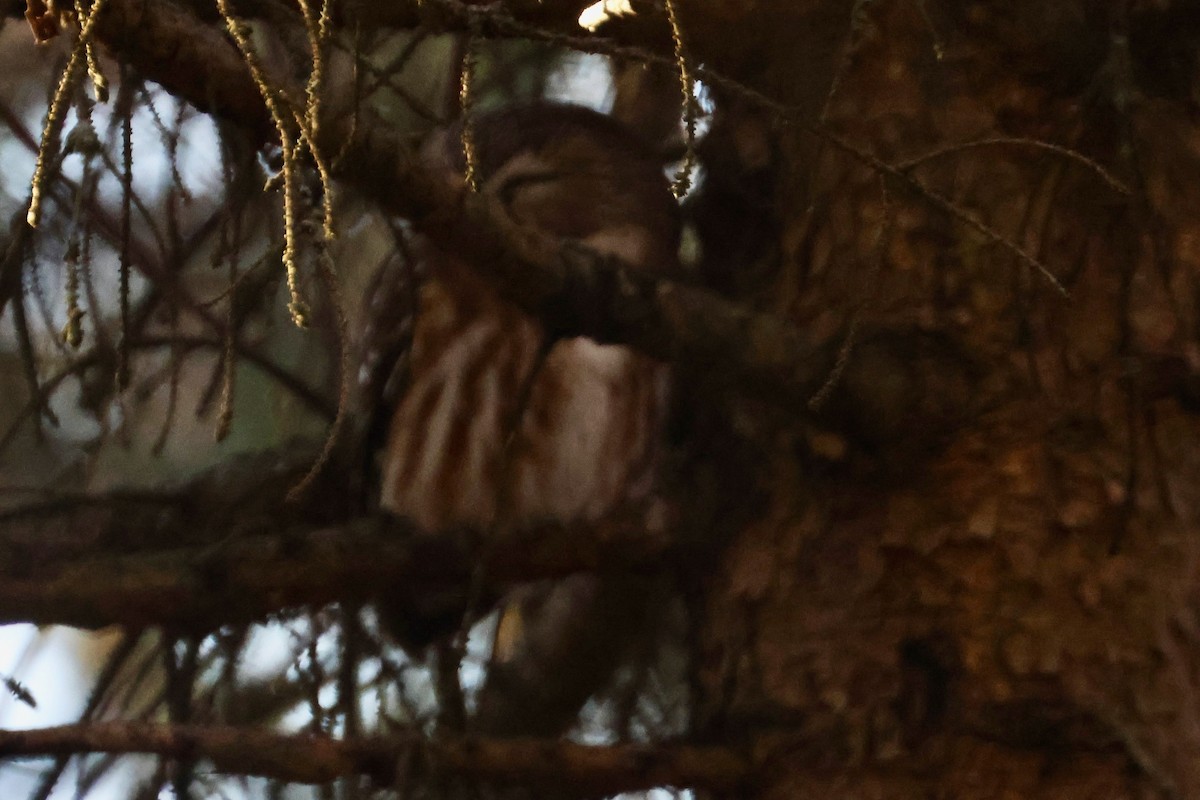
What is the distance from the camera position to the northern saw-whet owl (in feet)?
7.95

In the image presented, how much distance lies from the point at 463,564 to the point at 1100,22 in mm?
1016

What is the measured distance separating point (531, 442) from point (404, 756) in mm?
1081

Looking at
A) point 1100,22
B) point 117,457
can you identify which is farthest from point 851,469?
point 117,457

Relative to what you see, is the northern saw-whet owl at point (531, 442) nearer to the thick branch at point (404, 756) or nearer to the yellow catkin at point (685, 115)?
the thick branch at point (404, 756)

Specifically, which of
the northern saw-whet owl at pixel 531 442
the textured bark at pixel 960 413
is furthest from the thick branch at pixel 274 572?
the northern saw-whet owl at pixel 531 442

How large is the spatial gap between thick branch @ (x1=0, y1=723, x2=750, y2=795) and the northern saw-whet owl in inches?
25.6

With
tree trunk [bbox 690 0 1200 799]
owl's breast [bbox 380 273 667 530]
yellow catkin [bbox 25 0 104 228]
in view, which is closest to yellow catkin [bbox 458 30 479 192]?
yellow catkin [bbox 25 0 104 228]

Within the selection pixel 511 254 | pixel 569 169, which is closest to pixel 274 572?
pixel 511 254

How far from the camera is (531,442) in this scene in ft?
8.48

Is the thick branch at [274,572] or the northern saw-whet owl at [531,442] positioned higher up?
the northern saw-whet owl at [531,442]

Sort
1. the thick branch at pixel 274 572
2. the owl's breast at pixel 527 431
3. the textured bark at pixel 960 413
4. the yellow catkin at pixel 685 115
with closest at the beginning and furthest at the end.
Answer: the yellow catkin at pixel 685 115 → the textured bark at pixel 960 413 → the thick branch at pixel 274 572 → the owl's breast at pixel 527 431

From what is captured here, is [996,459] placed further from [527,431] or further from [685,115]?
[527,431]

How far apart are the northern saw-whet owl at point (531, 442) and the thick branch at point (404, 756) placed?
650 mm

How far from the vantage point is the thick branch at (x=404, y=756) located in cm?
150
